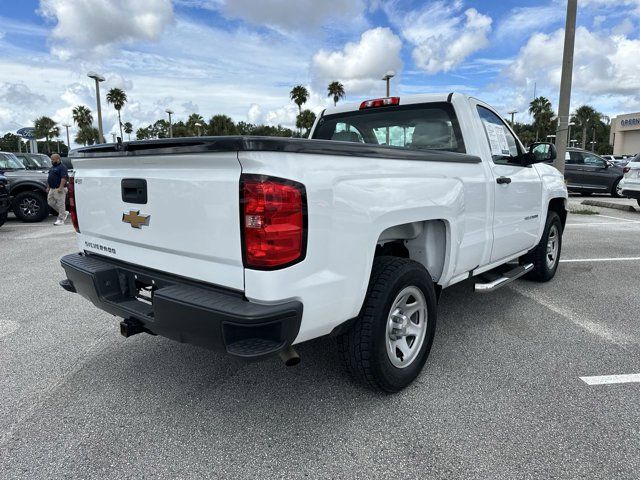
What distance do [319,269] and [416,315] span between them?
3.75 ft

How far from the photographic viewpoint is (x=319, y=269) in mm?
2262

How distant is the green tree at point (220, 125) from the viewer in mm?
59031

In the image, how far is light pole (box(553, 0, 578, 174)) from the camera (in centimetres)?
1001

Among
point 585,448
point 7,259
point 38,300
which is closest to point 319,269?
point 585,448

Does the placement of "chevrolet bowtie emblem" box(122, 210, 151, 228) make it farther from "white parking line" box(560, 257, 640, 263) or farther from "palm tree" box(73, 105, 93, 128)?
"palm tree" box(73, 105, 93, 128)

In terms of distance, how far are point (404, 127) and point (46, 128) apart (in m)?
94.6

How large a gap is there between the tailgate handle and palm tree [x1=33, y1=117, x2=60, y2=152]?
298 ft

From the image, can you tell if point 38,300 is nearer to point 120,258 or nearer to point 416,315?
point 120,258

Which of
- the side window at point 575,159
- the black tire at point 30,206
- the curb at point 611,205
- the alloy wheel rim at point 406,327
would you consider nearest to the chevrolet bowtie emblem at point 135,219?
the alloy wheel rim at point 406,327

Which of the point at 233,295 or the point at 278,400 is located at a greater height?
the point at 233,295

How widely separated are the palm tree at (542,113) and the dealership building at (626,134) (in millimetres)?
8230

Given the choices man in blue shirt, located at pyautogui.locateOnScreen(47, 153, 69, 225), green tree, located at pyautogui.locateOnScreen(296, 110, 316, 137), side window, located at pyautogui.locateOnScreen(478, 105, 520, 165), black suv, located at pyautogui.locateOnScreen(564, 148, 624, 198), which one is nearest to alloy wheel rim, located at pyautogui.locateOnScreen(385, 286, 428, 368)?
side window, located at pyautogui.locateOnScreen(478, 105, 520, 165)

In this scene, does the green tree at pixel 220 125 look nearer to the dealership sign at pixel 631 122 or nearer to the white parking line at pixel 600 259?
the dealership sign at pixel 631 122

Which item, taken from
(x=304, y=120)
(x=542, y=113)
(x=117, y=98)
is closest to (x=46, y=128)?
→ (x=117, y=98)
